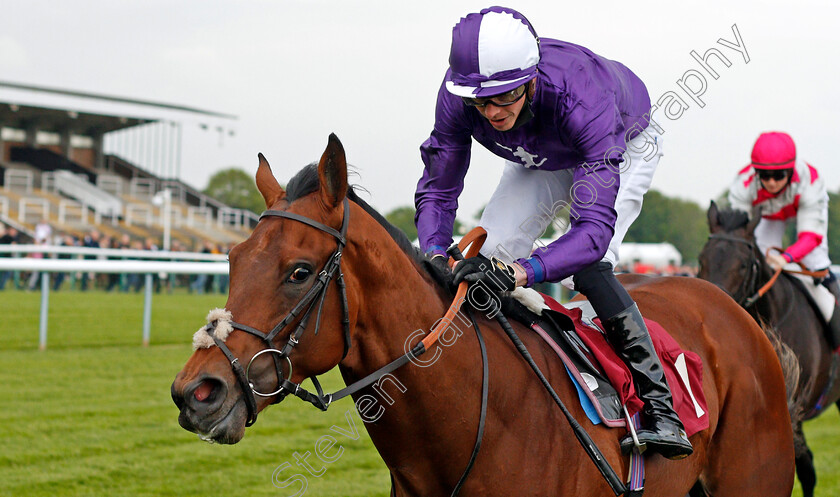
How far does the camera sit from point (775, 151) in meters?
5.67

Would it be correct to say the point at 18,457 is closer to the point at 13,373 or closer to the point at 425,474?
the point at 13,373

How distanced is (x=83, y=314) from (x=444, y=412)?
12675mm

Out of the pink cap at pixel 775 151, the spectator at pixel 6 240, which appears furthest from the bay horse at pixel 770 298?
the spectator at pixel 6 240

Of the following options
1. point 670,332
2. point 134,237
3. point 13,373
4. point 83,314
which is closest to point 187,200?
point 134,237

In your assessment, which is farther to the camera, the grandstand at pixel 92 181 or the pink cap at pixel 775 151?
the grandstand at pixel 92 181

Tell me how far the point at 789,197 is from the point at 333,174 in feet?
15.8

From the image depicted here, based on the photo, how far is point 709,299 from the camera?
3.79 m

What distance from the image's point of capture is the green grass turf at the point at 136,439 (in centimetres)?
481

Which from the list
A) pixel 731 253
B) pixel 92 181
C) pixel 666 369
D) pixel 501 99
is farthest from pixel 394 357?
pixel 92 181

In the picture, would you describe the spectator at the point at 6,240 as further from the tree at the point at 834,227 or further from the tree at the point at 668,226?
the tree at the point at 668,226

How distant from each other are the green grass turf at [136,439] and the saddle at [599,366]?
2275mm

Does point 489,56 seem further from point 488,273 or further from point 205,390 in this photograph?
point 205,390

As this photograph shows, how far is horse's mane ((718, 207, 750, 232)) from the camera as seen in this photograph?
585cm

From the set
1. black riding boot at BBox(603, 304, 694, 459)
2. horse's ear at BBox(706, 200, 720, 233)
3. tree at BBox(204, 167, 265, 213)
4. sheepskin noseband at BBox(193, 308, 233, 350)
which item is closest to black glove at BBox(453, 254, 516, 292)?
black riding boot at BBox(603, 304, 694, 459)
